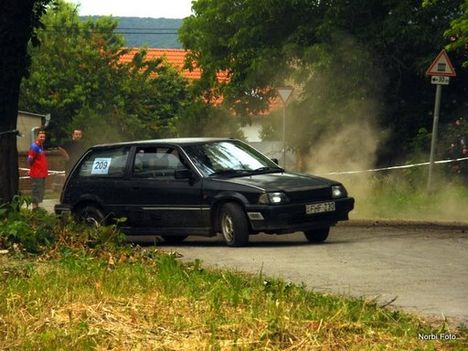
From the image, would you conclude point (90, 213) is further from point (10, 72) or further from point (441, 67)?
point (441, 67)

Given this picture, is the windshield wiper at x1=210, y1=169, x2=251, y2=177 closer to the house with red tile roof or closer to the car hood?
the car hood

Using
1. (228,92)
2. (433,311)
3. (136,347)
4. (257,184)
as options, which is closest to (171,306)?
(136,347)

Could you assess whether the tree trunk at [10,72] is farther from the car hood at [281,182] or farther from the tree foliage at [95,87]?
the tree foliage at [95,87]

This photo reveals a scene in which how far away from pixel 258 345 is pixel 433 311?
2215 millimetres

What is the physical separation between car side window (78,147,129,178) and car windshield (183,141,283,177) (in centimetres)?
115

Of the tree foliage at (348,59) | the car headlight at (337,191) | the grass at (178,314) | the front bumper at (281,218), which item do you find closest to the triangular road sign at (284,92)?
the tree foliage at (348,59)

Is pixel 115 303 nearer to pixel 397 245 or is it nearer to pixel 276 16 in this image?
pixel 397 245

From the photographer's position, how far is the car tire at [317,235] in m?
15.4

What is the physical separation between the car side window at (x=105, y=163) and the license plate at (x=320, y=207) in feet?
9.78

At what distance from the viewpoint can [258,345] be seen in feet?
23.6

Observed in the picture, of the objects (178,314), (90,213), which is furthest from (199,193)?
(178,314)

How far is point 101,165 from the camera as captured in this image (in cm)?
1645

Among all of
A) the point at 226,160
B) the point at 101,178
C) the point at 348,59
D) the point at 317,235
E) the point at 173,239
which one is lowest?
the point at 173,239

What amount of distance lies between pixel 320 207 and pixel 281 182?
1.98 feet
